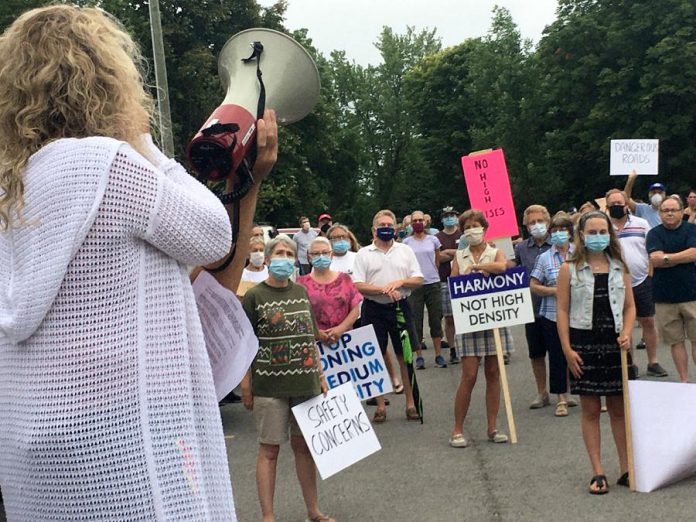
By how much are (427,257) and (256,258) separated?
3305 mm

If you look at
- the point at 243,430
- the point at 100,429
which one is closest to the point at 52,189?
the point at 100,429

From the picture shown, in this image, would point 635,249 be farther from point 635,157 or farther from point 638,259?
point 635,157

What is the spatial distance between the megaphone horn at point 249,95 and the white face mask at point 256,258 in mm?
6762

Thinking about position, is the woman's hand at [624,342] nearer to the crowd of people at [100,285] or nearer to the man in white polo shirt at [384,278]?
the man in white polo shirt at [384,278]

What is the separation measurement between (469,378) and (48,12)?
→ 5.91m

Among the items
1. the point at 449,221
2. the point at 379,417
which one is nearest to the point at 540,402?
the point at 379,417

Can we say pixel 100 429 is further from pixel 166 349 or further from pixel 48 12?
pixel 48 12

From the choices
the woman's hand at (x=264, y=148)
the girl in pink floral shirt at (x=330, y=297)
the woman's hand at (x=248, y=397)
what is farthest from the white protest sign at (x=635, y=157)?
the woman's hand at (x=264, y=148)

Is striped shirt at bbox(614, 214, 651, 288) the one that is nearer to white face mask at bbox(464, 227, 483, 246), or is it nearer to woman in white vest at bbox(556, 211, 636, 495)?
white face mask at bbox(464, 227, 483, 246)

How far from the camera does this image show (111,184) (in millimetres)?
1870

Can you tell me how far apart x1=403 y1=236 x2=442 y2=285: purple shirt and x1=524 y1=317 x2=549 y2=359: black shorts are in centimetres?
287

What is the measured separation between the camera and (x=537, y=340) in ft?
30.1

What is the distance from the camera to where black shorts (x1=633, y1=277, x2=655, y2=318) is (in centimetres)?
993

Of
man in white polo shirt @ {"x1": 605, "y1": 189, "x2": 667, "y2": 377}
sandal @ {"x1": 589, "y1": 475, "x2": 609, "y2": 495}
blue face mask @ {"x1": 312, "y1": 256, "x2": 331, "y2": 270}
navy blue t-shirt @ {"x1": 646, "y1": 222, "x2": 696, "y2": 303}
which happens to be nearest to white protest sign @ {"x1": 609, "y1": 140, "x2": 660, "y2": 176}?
man in white polo shirt @ {"x1": 605, "y1": 189, "x2": 667, "y2": 377}
